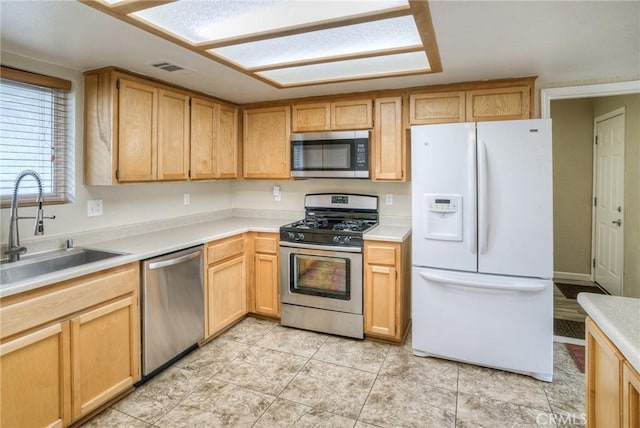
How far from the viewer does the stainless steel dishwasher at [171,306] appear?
2.38m

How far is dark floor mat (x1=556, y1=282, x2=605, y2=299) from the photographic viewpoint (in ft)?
13.5

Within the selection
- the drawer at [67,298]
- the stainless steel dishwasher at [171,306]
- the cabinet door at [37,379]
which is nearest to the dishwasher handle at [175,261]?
the stainless steel dishwasher at [171,306]

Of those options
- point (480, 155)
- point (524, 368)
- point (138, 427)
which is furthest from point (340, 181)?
point (138, 427)

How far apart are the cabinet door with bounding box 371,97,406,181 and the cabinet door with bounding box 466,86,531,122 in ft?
1.86

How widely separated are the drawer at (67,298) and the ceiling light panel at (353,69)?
1.69 meters

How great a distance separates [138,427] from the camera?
6.51ft

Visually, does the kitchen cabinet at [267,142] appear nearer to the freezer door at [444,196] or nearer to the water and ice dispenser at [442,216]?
the freezer door at [444,196]

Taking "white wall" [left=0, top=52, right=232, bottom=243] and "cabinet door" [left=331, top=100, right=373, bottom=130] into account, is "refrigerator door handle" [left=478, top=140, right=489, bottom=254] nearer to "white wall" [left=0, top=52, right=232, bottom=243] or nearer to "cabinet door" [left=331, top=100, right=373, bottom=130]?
"cabinet door" [left=331, top=100, right=373, bottom=130]

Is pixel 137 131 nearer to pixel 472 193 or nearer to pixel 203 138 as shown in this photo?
pixel 203 138

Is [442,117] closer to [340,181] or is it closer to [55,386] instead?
[340,181]

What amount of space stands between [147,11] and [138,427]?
2144 mm

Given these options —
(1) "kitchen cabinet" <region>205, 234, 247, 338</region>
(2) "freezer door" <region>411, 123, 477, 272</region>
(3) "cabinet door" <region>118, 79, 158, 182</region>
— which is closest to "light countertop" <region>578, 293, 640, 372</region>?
(2) "freezer door" <region>411, 123, 477, 272</region>

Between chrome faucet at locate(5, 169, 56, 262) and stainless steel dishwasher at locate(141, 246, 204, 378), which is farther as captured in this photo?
stainless steel dishwasher at locate(141, 246, 204, 378)

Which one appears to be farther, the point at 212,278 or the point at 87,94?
the point at 212,278
